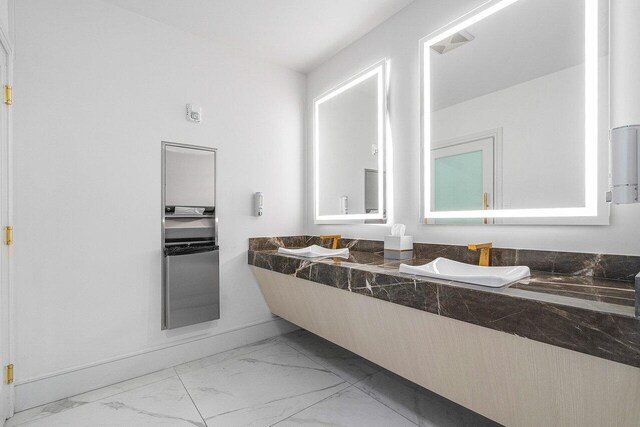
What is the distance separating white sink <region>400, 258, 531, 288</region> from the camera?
121cm

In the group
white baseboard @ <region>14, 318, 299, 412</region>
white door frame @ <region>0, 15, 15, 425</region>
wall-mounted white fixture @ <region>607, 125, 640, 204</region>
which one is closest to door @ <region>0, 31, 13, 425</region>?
white door frame @ <region>0, 15, 15, 425</region>

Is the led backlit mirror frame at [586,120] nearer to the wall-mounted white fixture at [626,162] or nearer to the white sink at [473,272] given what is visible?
the white sink at [473,272]

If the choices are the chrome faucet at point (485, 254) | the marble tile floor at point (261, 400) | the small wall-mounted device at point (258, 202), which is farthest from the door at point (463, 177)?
the small wall-mounted device at point (258, 202)

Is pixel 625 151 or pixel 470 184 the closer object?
pixel 625 151

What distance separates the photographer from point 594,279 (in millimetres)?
1384

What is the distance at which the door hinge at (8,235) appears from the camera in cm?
176

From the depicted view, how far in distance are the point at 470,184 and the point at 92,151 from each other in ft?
7.96

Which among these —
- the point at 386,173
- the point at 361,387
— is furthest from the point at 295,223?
the point at 361,387

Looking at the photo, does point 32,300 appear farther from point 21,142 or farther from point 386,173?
point 386,173

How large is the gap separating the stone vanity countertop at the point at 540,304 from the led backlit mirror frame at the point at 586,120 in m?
0.32

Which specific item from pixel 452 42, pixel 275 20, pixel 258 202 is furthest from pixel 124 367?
pixel 452 42

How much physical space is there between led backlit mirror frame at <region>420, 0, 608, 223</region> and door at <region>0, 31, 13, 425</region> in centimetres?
243

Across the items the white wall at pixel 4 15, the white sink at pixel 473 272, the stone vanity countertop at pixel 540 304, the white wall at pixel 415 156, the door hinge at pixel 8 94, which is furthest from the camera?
the door hinge at pixel 8 94

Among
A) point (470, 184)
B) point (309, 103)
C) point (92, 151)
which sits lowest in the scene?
point (470, 184)
